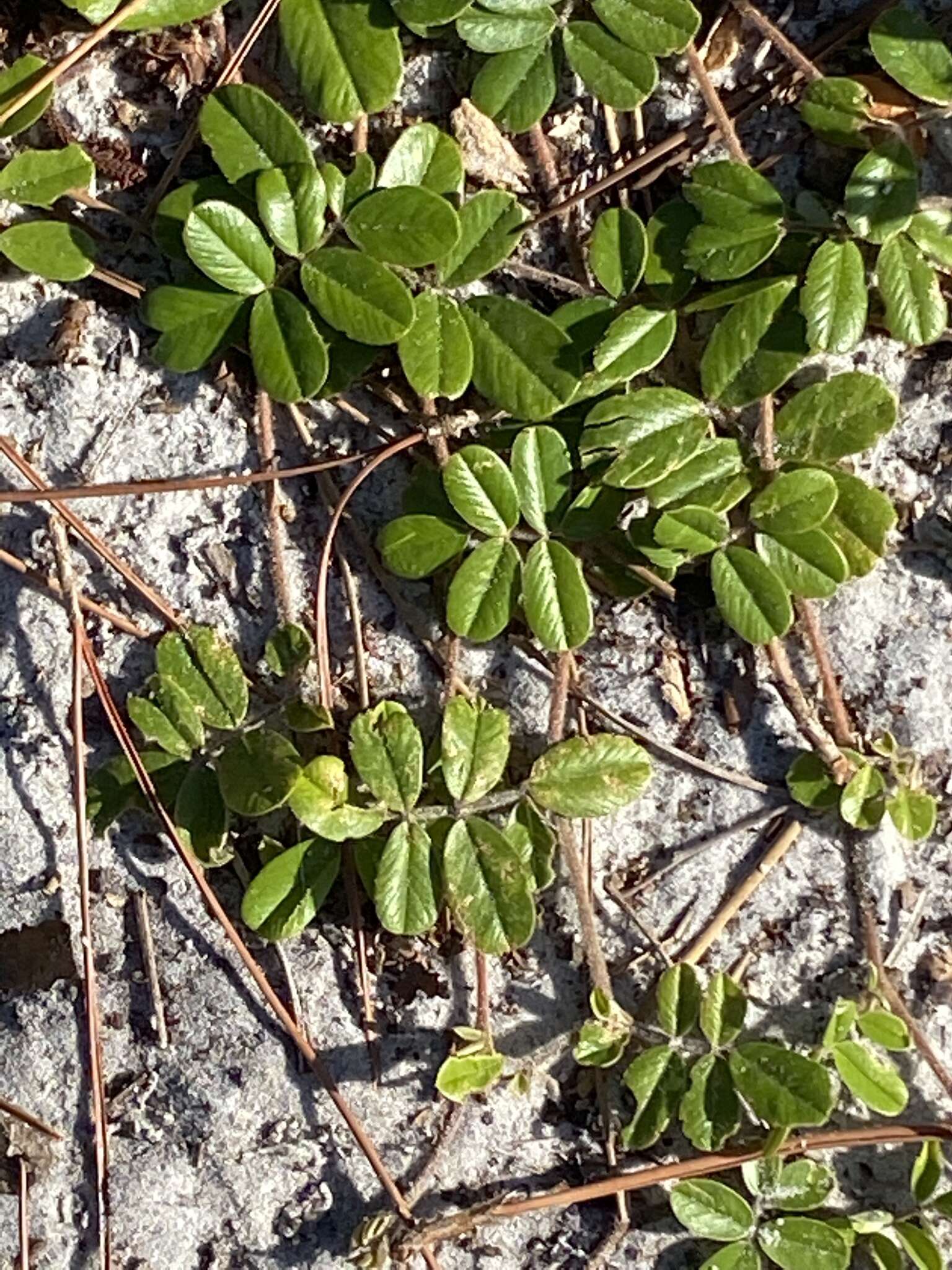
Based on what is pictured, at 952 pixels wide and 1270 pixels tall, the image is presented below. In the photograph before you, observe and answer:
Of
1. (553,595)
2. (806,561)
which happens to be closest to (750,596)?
(806,561)

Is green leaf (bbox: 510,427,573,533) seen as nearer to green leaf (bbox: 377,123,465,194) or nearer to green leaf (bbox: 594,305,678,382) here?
green leaf (bbox: 594,305,678,382)

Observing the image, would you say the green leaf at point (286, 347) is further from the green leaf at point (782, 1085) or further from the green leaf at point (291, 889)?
the green leaf at point (782, 1085)

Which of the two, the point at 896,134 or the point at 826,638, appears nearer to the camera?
the point at 896,134

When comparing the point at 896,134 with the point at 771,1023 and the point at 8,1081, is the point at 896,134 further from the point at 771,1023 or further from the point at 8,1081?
the point at 8,1081

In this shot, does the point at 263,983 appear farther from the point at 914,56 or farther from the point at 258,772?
the point at 914,56

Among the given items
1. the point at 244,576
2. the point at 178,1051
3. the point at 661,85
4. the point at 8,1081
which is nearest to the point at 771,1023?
the point at 178,1051

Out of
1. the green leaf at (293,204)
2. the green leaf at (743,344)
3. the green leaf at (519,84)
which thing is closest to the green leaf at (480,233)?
the green leaf at (519,84)
